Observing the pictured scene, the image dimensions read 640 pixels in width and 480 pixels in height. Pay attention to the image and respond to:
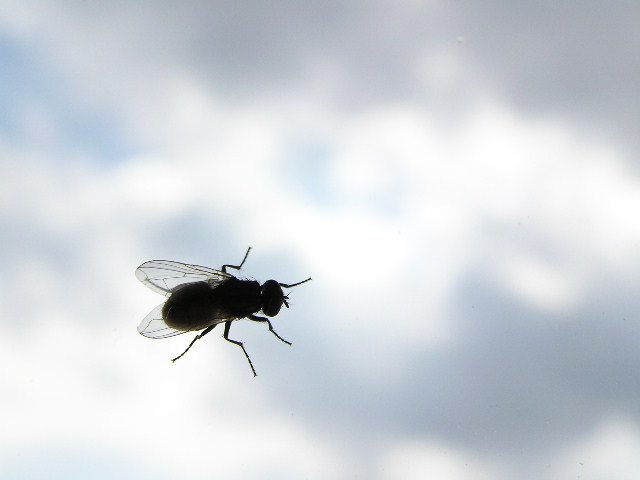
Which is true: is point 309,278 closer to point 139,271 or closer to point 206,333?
point 206,333

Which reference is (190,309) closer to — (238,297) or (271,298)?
(238,297)

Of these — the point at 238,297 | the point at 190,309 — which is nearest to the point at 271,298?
the point at 238,297

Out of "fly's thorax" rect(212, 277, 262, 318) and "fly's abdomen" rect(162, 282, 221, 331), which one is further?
"fly's thorax" rect(212, 277, 262, 318)

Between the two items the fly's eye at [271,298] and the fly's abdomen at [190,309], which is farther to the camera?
the fly's eye at [271,298]

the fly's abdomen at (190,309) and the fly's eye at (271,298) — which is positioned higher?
the fly's eye at (271,298)

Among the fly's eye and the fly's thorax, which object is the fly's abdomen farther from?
the fly's eye

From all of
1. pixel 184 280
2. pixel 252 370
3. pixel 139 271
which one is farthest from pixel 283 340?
pixel 139 271

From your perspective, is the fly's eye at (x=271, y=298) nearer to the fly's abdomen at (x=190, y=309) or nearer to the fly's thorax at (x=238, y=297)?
the fly's thorax at (x=238, y=297)
